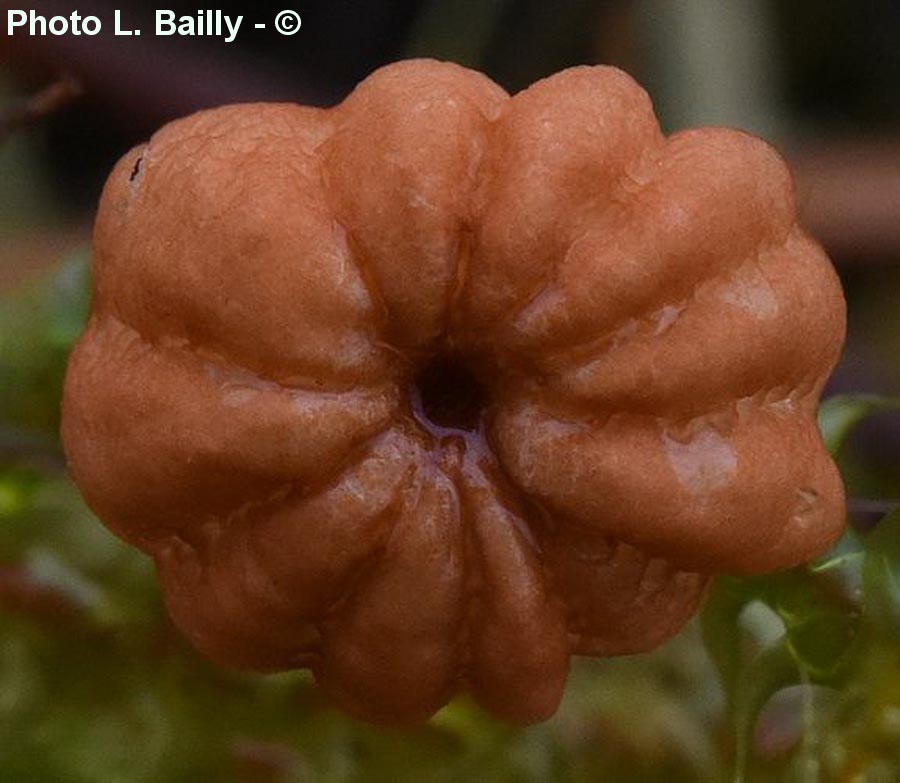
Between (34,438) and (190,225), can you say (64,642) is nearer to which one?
(34,438)

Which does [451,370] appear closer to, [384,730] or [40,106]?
[384,730]

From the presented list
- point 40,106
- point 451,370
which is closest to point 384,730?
point 451,370

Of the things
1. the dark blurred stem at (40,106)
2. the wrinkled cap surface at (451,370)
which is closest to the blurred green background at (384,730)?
the dark blurred stem at (40,106)

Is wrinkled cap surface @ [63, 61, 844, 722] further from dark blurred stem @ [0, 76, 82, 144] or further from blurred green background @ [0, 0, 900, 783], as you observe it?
dark blurred stem @ [0, 76, 82, 144]

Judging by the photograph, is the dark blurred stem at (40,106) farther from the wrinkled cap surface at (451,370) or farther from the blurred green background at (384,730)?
the wrinkled cap surface at (451,370)

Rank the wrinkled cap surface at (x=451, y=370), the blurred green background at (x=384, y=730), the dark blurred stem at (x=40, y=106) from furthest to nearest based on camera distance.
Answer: the dark blurred stem at (x=40, y=106), the blurred green background at (x=384, y=730), the wrinkled cap surface at (x=451, y=370)

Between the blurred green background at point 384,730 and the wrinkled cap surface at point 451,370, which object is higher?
the wrinkled cap surface at point 451,370

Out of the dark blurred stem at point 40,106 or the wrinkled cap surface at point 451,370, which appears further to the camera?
the dark blurred stem at point 40,106

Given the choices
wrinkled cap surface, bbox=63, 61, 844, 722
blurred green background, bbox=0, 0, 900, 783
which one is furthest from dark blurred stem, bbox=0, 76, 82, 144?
wrinkled cap surface, bbox=63, 61, 844, 722

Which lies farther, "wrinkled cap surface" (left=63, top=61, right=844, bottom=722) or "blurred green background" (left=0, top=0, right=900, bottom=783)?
"blurred green background" (left=0, top=0, right=900, bottom=783)
